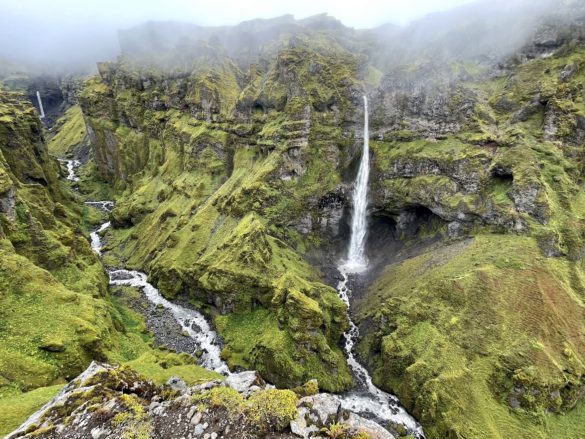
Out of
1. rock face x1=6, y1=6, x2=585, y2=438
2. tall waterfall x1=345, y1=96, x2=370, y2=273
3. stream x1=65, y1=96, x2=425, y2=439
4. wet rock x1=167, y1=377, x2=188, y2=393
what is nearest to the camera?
wet rock x1=167, y1=377, x2=188, y2=393

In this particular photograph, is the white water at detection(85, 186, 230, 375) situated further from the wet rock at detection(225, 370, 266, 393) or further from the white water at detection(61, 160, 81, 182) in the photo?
the white water at detection(61, 160, 81, 182)

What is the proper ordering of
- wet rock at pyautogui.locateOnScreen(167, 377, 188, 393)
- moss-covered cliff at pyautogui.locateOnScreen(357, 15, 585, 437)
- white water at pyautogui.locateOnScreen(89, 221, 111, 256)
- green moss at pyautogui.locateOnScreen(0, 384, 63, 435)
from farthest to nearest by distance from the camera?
white water at pyautogui.locateOnScreen(89, 221, 111, 256) → moss-covered cliff at pyautogui.locateOnScreen(357, 15, 585, 437) → wet rock at pyautogui.locateOnScreen(167, 377, 188, 393) → green moss at pyautogui.locateOnScreen(0, 384, 63, 435)

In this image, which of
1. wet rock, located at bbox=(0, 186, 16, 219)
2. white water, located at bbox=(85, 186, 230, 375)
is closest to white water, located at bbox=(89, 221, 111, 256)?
white water, located at bbox=(85, 186, 230, 375)

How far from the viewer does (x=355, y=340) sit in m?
60.7

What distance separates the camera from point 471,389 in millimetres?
45500

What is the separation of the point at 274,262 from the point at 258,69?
2599 inches

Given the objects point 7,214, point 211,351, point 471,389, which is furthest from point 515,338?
point 7,214

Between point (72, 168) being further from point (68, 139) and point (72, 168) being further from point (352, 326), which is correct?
point (352, 326)

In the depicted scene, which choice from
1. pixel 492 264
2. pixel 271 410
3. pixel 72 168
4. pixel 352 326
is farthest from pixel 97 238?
pixel 271 410

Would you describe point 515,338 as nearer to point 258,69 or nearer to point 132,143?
point 258,69

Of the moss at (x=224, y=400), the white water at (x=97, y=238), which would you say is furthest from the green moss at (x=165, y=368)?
the white water at (x=97, y=238)

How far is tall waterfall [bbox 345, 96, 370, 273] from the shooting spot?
3135 inches

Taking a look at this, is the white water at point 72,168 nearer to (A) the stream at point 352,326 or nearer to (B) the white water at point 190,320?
(A) the stream at point 352,326

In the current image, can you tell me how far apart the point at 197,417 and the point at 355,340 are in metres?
42.4
